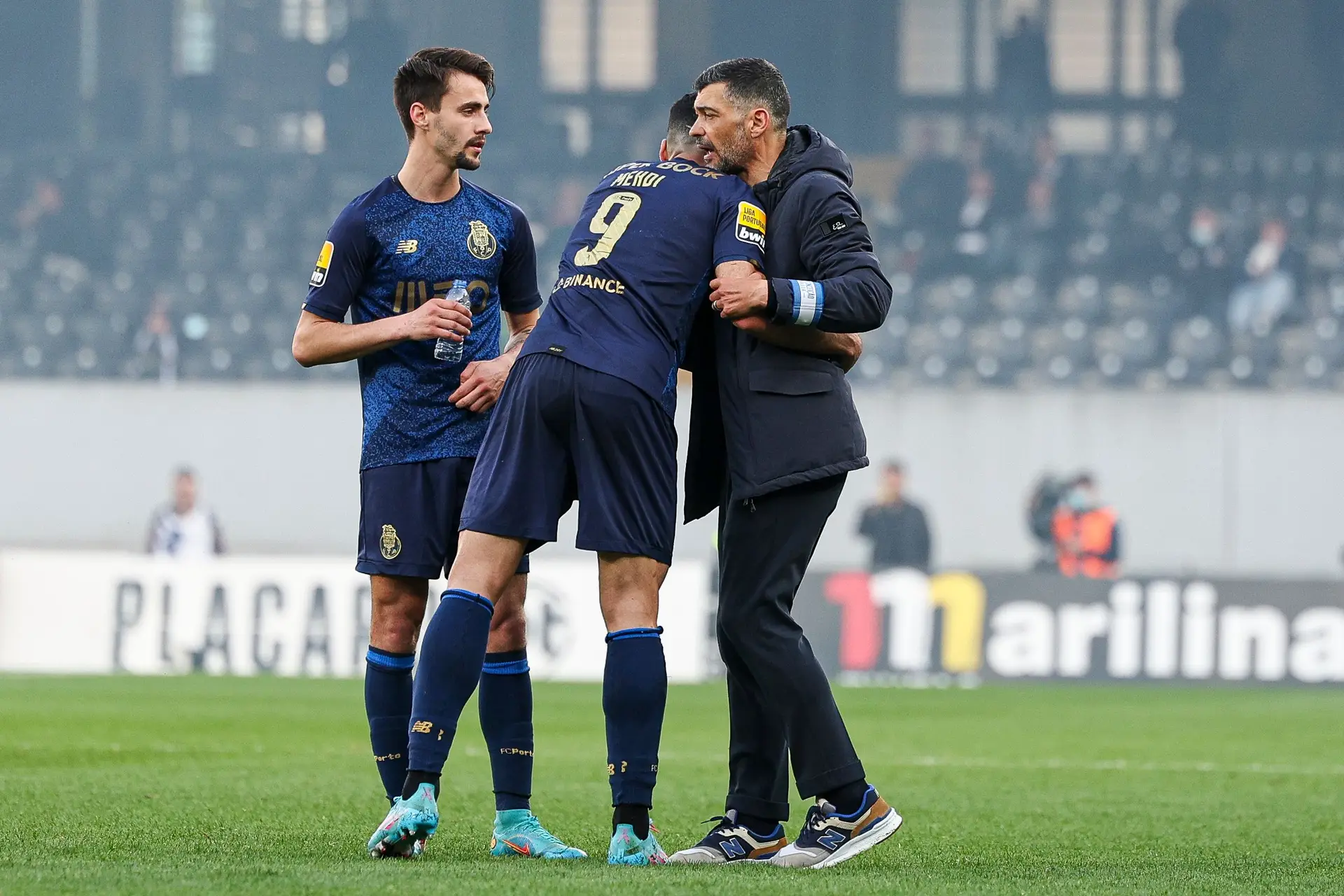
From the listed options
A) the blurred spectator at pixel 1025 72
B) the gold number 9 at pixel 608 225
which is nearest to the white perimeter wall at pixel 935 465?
the blurred spectator at pixel 1025 72

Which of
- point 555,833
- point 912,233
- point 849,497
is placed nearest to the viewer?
point 555,833

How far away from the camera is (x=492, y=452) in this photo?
4.02 m

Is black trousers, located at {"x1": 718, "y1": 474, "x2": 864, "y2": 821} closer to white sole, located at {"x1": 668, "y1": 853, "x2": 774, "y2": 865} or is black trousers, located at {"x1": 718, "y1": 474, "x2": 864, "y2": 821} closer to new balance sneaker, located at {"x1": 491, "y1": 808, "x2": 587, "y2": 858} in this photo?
white sole, located at {"x1": 668, "y1": 853, "x2": 774, "y2": 865}

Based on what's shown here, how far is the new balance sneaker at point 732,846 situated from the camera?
4016mm

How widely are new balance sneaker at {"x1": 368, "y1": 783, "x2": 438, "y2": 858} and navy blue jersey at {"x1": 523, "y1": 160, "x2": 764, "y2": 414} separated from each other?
95cm

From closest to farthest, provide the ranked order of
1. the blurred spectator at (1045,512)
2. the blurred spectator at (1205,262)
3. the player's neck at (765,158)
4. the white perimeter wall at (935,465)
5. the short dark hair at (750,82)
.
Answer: the short dark hair at (750,82)
the player's neck at (765,158)
the blurred spectator at (1045,512)
the white perimeter wall at (935,465)
the blurred spectator at (1205,262)

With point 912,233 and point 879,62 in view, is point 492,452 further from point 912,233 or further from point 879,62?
point 879,62

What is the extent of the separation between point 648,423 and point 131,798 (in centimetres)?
217

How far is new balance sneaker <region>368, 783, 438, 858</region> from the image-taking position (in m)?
3.73

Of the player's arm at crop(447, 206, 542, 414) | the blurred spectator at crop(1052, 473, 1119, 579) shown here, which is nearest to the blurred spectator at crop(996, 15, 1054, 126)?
the blurred spectator at crop(1052, 473, 1119, 579)

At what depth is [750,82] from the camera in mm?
4078

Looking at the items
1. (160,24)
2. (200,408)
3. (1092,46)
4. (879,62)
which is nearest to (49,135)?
(160,24)

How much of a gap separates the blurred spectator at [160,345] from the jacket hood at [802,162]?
15.5 metres

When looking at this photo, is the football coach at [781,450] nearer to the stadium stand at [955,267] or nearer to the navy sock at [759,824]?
the navy sock at [759,824]
